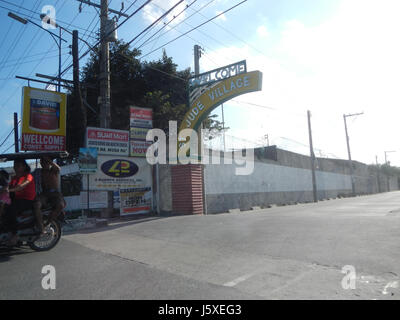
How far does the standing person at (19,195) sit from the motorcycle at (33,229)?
86 mm

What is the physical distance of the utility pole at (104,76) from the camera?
13.2 metres

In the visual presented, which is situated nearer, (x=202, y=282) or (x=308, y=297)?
(x=308, y=297)

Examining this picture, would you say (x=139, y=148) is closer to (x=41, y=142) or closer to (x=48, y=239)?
(x=41, y=142)

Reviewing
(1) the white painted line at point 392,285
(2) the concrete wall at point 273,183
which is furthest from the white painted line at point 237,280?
(2) the concrete wall at point 273,183

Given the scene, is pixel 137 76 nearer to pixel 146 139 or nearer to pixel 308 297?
pixel 146 139

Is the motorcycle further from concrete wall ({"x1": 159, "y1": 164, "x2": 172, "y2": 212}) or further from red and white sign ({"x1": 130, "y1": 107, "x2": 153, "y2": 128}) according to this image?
concrete wall ({"x1": 159, "y1": 164, "x2": 172, "y2": 212})

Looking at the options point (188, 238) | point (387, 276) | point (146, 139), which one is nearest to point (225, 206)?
point (146, 139)

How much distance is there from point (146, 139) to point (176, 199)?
10.1 ft

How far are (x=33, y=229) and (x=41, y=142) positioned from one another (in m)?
8.34

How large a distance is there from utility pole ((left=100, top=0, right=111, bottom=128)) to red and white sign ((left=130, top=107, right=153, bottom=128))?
105 centimetres

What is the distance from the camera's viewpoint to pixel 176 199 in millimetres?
13977

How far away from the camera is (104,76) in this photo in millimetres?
13445

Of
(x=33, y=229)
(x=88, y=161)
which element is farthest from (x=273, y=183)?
(x=33, y=229)
